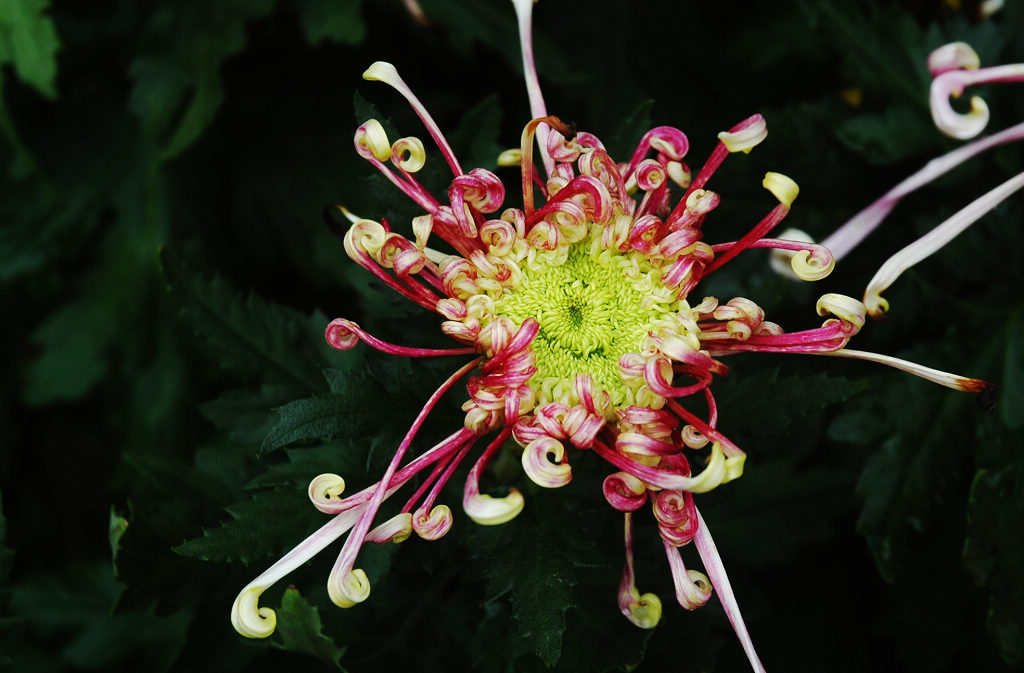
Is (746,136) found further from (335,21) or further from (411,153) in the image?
(335,21)

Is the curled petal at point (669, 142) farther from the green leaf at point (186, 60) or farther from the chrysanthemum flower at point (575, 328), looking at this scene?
the green leaf at point (186, 60)

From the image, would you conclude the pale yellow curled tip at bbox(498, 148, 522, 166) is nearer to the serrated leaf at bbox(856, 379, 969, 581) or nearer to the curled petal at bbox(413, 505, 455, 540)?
the curled petal at bbox(413, 505, 455, 540)

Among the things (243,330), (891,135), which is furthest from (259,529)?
(891,135)

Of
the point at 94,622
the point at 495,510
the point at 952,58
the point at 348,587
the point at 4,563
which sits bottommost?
the point at 94,622

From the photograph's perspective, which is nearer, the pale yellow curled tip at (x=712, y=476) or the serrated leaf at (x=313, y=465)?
the pale yellow curled tip at (x=712, y=476)

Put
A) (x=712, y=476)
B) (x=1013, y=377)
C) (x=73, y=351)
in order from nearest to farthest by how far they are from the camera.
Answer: (x=712, y=476), (x=1013, y=377), (x=73, y=351)

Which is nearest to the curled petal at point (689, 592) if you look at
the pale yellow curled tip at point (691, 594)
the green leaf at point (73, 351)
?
the pale yellow curled tip at point (691, 594)

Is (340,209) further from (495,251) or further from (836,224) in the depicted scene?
(836,224)
